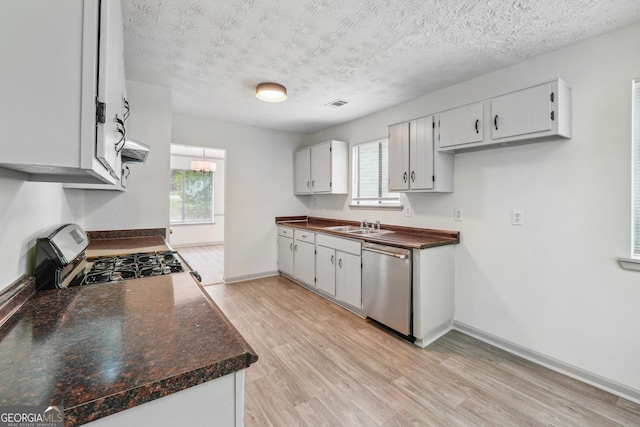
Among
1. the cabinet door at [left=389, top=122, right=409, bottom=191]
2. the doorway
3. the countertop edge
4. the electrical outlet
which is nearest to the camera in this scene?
the countertop edge

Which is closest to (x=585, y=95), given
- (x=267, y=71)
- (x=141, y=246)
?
(x=267, y=71)

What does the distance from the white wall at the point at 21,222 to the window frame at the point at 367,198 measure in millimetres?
3088

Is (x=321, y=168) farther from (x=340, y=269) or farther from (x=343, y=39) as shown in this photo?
(x=343, y=39)

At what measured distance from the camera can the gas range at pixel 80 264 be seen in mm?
1240

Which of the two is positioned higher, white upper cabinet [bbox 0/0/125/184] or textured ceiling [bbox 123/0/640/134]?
textured ceiling [bbox 123/0/640/134]

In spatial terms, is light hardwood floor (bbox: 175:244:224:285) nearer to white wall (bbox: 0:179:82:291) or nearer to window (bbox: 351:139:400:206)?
window (bbox: 351:139:400:206)

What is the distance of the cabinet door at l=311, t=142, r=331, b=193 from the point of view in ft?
13.5

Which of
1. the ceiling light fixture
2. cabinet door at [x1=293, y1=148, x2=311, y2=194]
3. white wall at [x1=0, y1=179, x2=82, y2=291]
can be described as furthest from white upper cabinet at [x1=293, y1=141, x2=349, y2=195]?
white wall at [x1=0, y1=179, x2=82, y2=291]

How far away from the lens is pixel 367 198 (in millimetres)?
3906

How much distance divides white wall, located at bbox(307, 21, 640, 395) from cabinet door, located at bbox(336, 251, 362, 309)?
1020mm

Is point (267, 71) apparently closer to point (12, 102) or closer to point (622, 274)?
point (12, 102)

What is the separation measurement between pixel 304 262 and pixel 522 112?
303cm

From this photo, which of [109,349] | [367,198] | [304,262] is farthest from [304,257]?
[109,349]

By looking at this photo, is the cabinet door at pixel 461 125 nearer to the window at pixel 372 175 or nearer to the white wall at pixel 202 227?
the window at pixel 372 175
